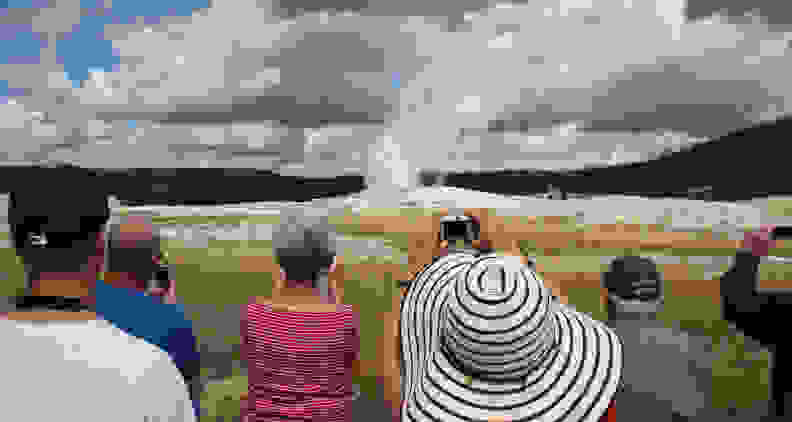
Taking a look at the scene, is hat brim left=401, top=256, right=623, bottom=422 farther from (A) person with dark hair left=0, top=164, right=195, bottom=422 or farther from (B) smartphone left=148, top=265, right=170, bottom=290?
(B) smartphone left=148, top=265, right=170, bottom=290

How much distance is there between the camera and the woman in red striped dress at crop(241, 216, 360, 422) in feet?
5.25

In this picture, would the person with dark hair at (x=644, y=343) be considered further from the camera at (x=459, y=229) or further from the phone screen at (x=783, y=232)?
the phone screen at (x=783, y=232)

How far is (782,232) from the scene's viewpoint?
271 centimetres

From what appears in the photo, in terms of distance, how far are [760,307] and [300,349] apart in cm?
164

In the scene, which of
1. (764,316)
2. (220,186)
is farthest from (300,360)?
(764,316)

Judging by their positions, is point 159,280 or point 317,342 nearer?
point 317,342

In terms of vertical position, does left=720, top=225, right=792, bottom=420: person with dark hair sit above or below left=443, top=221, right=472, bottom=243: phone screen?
below

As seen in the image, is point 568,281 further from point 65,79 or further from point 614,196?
point 65,79

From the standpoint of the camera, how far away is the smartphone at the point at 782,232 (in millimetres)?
2705

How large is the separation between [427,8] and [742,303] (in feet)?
5.62

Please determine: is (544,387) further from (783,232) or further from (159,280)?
(783,232)

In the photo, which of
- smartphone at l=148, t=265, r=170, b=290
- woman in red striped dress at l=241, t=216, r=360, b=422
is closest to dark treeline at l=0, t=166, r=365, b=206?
smartphone at l=148, t=265, r=170, b=290

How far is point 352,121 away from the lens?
2.74 meters

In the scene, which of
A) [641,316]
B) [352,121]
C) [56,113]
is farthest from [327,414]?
[56,113]
